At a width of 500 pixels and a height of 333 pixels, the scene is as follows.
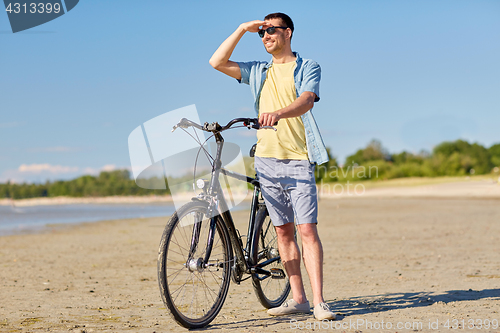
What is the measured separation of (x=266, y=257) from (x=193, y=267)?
103 cm

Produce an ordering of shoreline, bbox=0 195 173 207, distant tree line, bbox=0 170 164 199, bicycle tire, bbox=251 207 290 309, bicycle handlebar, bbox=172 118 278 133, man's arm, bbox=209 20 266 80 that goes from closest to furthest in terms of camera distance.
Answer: bicycle handlebar, bbox=172 118 278 133
man's arm, bbox=209 20 266 80
bicycle tire, bbox=251 207 290 309
shoreline, bbox=0 195 173 207
distant tree line, bbox=0 170 164 199

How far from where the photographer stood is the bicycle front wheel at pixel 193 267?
3319mm

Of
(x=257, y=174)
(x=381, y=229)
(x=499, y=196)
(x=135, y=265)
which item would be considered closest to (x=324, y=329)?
(x=257, y=174)

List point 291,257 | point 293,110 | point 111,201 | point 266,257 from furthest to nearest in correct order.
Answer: point 111,201 < point 266,257 < point 291,257 < point 293,110

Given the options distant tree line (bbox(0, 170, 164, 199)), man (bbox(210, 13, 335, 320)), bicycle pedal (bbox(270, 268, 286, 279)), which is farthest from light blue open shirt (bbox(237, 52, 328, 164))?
distant tree line (bbox(0, 170, 164, 199))

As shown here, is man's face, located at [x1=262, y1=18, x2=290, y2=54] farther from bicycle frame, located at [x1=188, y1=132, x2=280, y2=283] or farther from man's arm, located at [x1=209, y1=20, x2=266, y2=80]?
bicycle frame, located at [x1=188, y1=132, x2=280, y2=283]

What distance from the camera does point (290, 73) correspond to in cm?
383

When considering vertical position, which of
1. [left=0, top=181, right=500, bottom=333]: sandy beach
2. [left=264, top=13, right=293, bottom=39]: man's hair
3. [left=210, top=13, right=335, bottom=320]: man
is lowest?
[left=0, top=181, right=500, bottom=333]: sandy beach

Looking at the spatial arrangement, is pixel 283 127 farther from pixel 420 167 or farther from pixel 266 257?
pixel 420 167

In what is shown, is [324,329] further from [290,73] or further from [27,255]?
[27,255]

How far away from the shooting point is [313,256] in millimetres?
3830

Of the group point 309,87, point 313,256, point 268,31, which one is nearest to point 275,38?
point 268,31

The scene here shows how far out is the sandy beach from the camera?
12.0 ft

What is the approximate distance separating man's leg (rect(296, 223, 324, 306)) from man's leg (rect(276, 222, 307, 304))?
0.23m
